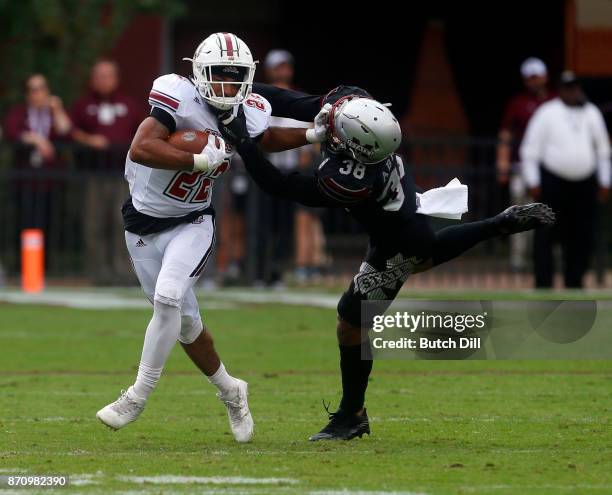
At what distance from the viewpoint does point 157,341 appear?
7273 mm

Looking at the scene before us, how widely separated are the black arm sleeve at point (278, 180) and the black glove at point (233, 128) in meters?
0.04

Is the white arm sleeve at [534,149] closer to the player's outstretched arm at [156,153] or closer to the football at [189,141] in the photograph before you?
the football at [189,141]

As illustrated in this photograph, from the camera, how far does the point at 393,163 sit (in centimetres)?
750

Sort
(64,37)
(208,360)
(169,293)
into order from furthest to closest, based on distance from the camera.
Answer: (64,37), (208,360), (169,293)

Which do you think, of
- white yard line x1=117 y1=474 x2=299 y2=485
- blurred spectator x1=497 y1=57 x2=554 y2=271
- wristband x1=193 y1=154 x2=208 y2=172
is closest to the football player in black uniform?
wristband x1=193 y1=154 x2=208 y2=172

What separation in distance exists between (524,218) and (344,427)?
1.33 metres

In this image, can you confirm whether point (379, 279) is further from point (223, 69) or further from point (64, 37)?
point (64, 37)

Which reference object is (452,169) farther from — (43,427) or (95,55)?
(43,427)

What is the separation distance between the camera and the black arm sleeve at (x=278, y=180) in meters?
7.24

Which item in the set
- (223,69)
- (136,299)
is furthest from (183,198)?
(136,299)

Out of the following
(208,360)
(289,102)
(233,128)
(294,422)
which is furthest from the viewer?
(294,422)

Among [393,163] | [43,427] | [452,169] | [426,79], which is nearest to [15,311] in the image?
[452,169]

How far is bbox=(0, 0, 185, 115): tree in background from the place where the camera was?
706 inches

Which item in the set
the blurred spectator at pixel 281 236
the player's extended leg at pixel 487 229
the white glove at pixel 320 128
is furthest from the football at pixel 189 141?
the blurred spectator at pixel 281 236
